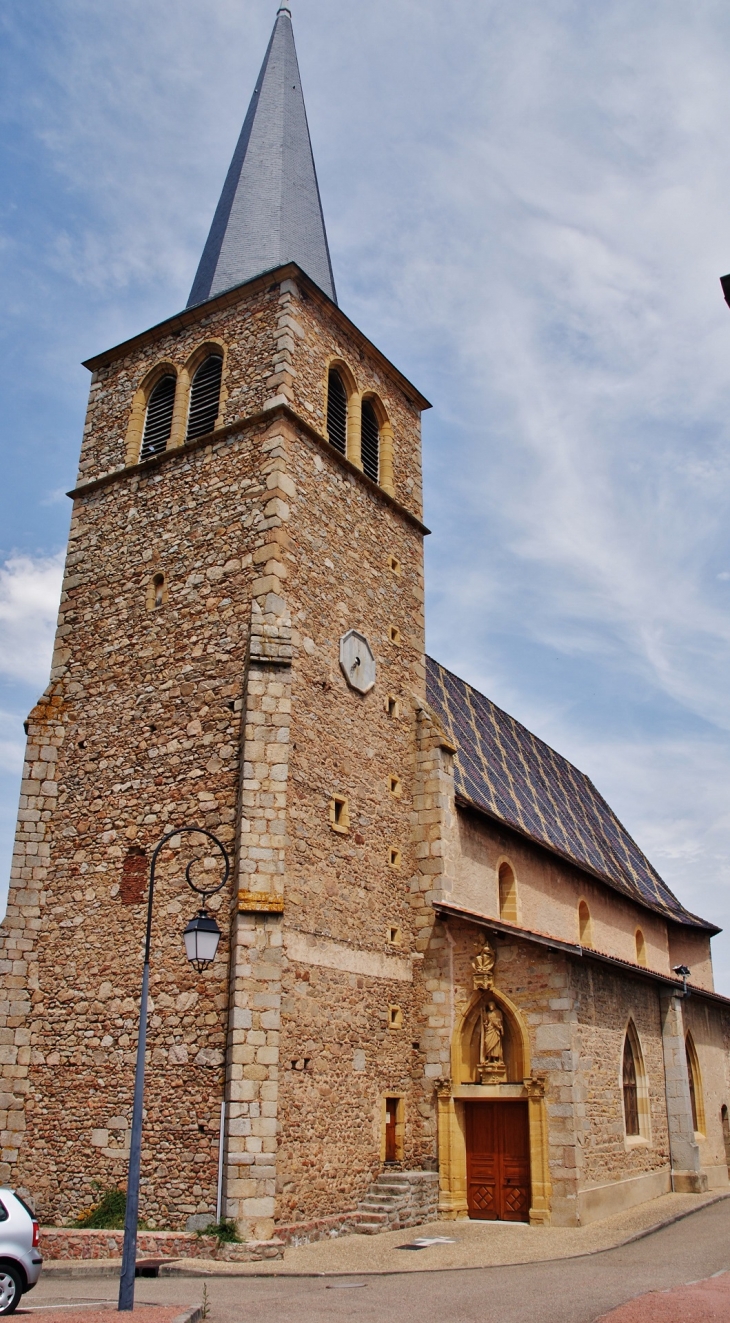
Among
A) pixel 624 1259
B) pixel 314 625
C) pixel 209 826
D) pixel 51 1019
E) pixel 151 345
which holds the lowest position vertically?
pixel 624 1259

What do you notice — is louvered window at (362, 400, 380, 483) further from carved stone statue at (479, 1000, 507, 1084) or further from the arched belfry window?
the arched belfry window

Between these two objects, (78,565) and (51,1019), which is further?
(78,565)

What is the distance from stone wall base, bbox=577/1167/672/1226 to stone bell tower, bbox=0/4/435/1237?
2284 millimetres

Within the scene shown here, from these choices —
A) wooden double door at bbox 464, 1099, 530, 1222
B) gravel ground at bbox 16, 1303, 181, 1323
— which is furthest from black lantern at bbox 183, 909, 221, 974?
wooden double door at bbox 464, 1099, 530, 1222

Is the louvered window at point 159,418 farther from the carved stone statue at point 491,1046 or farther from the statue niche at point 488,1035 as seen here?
the carved stone statue at point 491,1046

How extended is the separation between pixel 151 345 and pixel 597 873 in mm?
14301

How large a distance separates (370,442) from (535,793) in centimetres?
983

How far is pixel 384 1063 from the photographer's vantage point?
14273mm

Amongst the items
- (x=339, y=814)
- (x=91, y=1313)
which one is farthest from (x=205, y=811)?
(x=91, y=1313)

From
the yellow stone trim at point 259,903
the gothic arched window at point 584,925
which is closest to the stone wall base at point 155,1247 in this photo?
the yellow stone trim at point 259,903

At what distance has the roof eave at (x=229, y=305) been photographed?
16.0 meters

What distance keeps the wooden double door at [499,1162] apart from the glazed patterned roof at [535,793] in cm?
467

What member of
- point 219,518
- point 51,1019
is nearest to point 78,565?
point 219,518

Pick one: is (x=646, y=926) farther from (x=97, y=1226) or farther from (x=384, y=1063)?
(x=97, y=1226)
